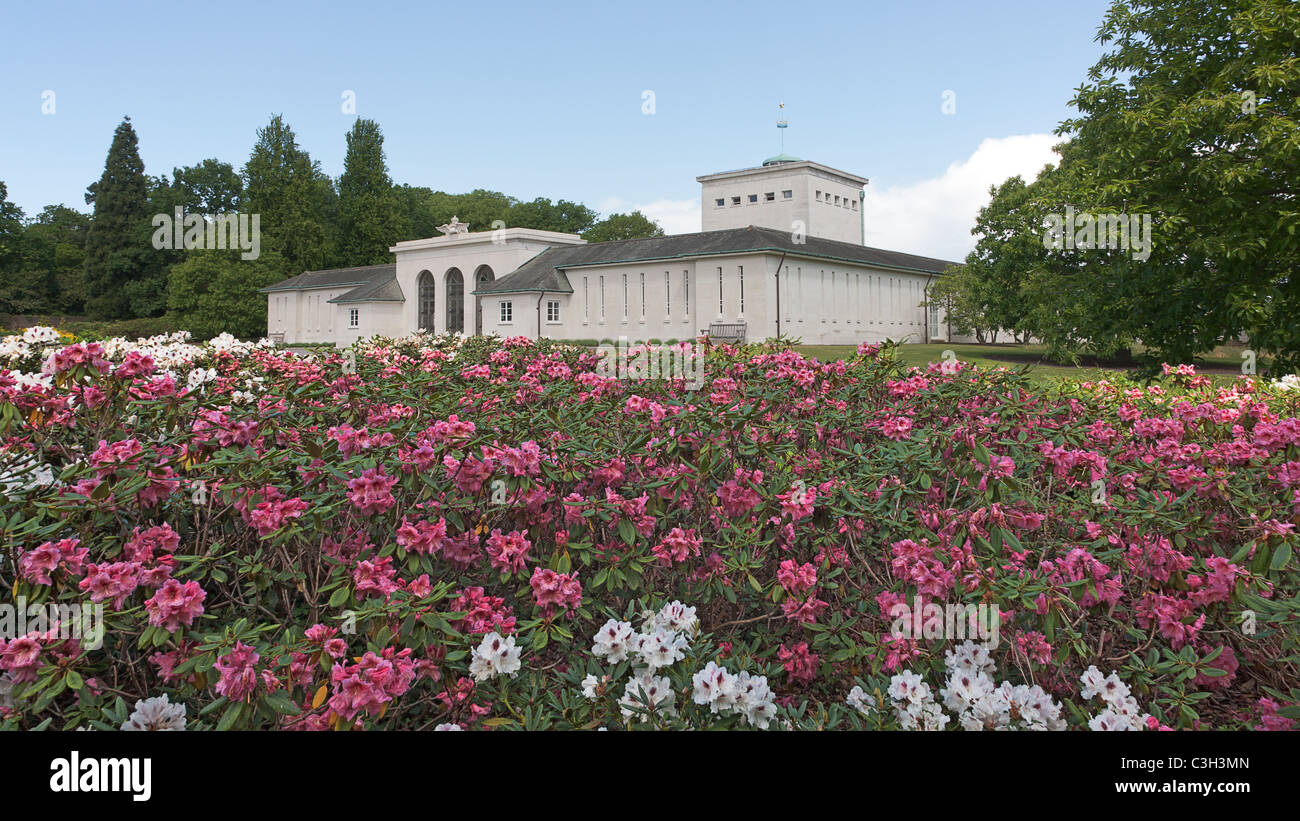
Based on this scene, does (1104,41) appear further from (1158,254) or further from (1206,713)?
(1206,713)

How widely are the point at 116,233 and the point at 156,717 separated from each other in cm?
8524

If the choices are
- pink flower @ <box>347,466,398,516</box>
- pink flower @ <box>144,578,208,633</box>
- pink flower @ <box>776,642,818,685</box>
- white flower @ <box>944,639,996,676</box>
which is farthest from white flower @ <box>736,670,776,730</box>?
pink flower @ <box>144,578,208,633</box>

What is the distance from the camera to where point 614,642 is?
9.68ft

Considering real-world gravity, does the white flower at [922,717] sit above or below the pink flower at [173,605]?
below

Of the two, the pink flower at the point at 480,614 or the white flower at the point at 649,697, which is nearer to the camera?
the white flower at the point at 649,697

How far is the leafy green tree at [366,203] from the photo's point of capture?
255 ft

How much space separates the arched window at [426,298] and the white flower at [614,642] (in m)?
61.1

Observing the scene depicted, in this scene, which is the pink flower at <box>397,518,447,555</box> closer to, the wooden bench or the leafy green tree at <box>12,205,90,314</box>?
the wooden bench

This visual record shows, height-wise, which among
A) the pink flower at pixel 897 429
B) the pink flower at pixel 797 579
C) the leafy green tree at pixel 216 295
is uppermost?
the leafy green tree at pixel 216 295

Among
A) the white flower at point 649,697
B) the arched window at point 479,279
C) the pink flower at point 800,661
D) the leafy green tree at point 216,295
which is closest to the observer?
the white flower at point 649,697

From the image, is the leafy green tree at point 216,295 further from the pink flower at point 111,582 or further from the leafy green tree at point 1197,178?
the pink flower at point 111,582

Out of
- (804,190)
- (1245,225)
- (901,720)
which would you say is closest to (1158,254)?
(1245,225)

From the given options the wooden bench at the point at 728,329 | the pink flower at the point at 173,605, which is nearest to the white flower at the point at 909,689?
the pink flower at the point at 173,605

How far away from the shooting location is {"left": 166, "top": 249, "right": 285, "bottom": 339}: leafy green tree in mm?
65562
